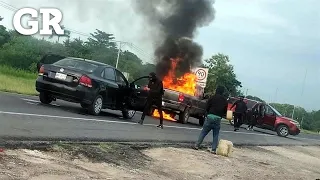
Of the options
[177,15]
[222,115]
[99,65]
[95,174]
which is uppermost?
[177,15]

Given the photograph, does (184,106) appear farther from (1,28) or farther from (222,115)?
(1,28)

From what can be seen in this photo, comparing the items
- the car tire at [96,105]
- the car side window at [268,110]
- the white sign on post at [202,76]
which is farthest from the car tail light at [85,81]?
the car side window at [268,110]

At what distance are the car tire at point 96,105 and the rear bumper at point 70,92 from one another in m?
0.22

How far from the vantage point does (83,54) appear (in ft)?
182

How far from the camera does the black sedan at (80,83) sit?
13.1 metres

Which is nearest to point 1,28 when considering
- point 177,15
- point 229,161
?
point 177,15

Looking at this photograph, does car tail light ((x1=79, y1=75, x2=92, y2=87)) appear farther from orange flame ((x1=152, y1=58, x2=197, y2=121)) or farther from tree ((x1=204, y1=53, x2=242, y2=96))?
tree ((x1=204, y1=53, x2=242, y2=96))

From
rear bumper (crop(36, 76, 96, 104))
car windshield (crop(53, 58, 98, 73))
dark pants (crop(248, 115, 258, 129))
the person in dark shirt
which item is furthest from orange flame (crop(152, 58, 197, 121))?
the person in dark shirt

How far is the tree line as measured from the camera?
1838 inches

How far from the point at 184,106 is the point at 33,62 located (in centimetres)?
3445

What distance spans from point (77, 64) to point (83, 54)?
42.3 meters

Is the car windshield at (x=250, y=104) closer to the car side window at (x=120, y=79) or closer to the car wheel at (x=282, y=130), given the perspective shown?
the car wheel at (x=282, y=130)

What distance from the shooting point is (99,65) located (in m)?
14.0

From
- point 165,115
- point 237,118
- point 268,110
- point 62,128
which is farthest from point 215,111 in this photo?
point 268,110
